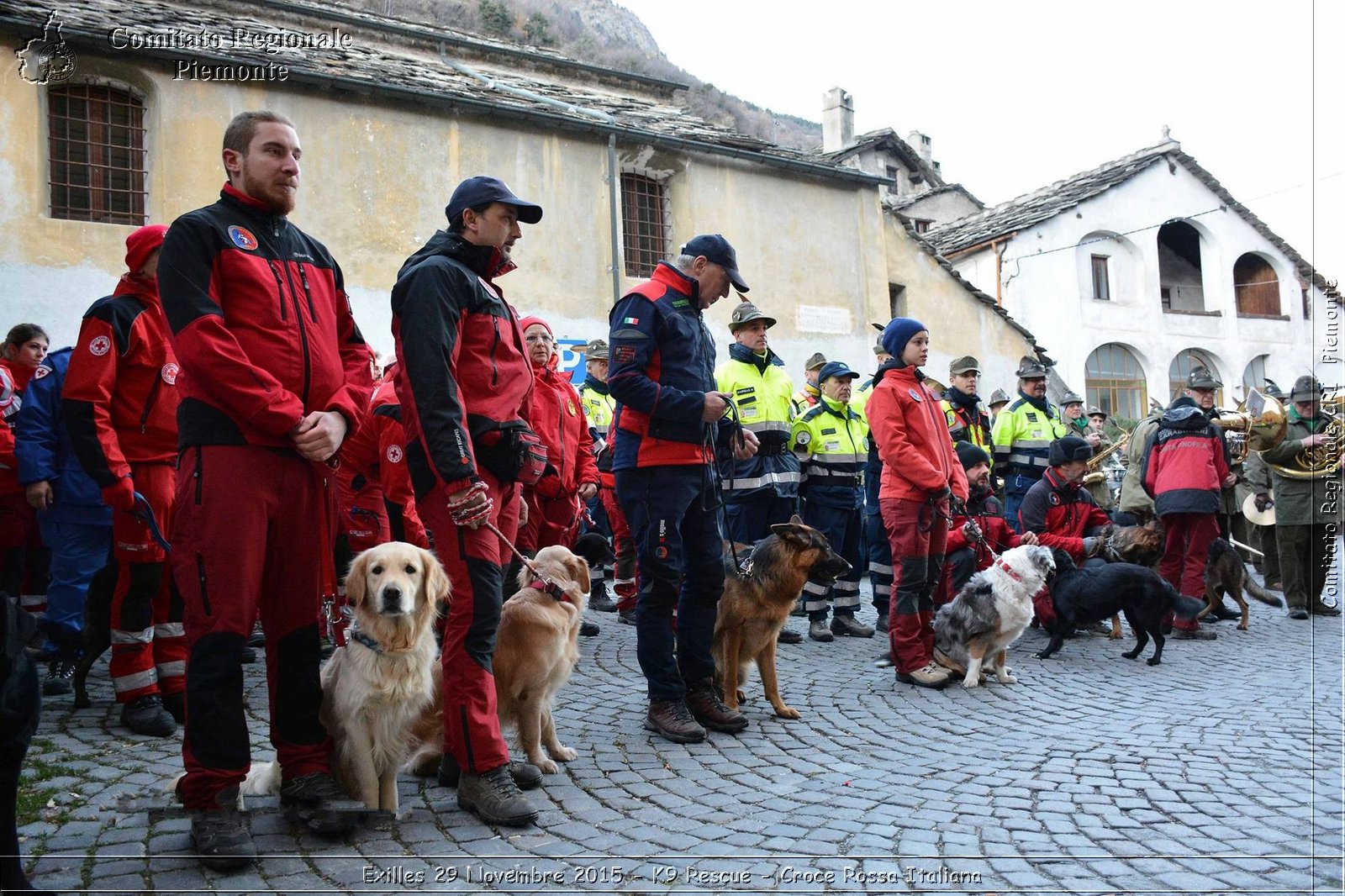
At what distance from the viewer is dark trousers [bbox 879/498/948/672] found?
6789 mm

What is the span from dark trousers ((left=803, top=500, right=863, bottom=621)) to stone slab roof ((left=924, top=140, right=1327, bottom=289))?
22066mm

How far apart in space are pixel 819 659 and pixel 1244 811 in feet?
12.0

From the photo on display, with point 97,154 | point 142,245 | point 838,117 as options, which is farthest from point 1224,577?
point 838,117

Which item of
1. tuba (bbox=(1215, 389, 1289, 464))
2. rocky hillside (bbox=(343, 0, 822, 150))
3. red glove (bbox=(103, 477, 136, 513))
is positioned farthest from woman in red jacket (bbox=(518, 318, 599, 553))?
rocky hillside (bbox=(343, 0, 822, 150))

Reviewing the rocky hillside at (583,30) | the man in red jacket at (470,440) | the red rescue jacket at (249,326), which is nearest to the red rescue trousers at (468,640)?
the man in red jacket at (470,440)

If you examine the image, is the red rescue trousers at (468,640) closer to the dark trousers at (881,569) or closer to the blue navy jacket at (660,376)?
the blue navy jacket at (660,376)

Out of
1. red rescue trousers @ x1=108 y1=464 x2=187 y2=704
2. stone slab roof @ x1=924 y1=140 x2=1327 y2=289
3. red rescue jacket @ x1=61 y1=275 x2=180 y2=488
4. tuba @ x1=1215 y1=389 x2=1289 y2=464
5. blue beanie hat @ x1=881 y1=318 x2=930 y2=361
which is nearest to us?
red rescue jacket @ x1=61 y1=275 x2=180 y2=488

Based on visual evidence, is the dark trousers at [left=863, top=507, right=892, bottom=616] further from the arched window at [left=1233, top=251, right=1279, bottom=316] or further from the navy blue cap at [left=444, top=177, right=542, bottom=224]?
the arched window at [left=1233, top=251, right=1279, bottom=316]

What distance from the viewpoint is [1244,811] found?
4.09 meters

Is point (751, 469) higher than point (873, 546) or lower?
higher

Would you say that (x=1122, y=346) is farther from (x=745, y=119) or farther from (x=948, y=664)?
(x=948, y=664)

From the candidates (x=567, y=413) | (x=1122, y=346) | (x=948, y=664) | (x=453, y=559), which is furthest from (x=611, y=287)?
(x=1122, y=346)

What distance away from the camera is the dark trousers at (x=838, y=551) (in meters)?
8.56

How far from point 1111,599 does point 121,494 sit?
273 inches
